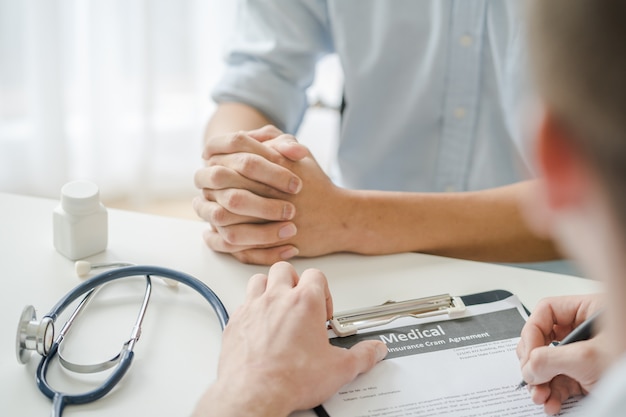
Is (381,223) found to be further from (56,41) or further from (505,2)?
(56,41)

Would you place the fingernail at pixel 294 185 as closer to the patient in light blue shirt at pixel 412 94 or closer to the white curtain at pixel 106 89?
the patient in light blue shirt at pixel 412 94

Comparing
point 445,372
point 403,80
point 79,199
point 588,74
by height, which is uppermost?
point 588,74

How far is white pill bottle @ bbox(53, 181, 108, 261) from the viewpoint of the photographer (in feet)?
2.95

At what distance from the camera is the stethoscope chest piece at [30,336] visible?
28.4 inches

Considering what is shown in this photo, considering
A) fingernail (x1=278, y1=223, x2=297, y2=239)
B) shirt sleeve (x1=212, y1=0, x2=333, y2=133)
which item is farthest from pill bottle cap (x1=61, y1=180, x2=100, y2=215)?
shirt sleeve (x1=212, y1=0, x2=333, y2=133)

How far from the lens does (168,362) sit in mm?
754

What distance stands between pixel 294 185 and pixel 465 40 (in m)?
0.46

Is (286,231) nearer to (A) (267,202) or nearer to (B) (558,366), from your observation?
(A) (267,202)

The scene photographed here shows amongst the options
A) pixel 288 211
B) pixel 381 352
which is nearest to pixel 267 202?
pixel 288 211

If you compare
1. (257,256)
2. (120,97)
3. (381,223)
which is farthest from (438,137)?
(120,97)

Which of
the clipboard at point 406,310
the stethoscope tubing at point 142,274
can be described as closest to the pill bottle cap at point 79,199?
the stethoscope tubing at point 142,274

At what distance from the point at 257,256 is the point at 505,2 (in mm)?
619

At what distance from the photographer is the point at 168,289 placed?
0.87m

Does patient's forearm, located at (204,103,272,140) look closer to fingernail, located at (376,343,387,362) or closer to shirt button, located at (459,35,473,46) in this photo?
shirt button, located at (459,35,473,46)
